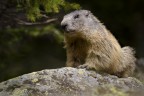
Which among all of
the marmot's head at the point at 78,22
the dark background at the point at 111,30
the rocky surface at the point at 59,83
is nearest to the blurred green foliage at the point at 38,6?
the marmot's head at the point at 78,22

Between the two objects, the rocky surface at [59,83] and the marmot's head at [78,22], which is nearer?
the rocky surface at [59,83]

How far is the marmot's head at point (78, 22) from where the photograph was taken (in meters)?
9.84

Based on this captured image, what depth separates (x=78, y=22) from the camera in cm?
1019

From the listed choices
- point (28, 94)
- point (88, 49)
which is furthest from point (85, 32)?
point (28, 94)

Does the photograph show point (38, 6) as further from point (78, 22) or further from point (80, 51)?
point (80, 51)

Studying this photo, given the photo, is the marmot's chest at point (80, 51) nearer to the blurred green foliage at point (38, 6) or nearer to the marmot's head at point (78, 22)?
the marmot's head at point (78, 22)

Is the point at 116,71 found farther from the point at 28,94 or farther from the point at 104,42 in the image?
the point at 28,94

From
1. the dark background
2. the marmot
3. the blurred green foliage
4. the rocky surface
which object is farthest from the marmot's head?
the dark background

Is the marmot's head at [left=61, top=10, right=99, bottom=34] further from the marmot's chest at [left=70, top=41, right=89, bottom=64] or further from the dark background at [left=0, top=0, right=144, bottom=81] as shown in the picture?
the dark background at [left=0, top=0, right=144, bottom=81]

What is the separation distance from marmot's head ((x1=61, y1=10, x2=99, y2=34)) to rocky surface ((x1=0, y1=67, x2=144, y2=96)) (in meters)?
1.11

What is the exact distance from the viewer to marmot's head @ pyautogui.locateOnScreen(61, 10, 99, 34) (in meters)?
9.84

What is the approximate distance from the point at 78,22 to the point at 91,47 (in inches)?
23.8

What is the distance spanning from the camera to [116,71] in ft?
33.2

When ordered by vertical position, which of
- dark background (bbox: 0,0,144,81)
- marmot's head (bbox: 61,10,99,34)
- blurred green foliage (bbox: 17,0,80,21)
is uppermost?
blurred green foliage (bbox: 17,0,80,21)
